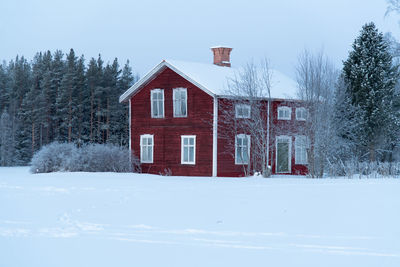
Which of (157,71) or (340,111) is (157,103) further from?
(340,111)

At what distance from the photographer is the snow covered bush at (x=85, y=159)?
28.5m

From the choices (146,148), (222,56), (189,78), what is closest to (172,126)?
(146,148)

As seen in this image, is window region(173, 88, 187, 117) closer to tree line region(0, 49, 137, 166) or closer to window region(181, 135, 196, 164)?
window region(181, 135, 196, 164)

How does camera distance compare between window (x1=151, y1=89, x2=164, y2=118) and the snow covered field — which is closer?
the snow covered field

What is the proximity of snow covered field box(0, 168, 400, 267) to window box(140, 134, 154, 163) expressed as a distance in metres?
9.98

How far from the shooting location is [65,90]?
51.9 meters

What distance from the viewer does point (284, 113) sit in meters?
29.3

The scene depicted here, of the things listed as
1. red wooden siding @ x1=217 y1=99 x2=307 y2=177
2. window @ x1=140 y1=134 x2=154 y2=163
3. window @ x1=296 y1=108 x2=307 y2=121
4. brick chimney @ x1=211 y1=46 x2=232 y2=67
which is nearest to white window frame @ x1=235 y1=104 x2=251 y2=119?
red wooden siding @ x1=217 y1=99 x2=307 y2=177

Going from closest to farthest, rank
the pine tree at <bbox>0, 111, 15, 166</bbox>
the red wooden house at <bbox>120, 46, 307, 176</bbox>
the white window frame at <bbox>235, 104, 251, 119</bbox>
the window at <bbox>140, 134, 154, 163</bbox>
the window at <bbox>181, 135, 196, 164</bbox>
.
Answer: the white window frame at <bbox>235, 104, 251, 119</bbox>, the red wooden house at <bbox>120, 46, 307, 176</bbox>, the window at <bbox>181, 135, 196, 164</bbox>, the window at <bbox>140, 134, 154, 163</bbox>, the pine tree at <bbox>0, 111, 15, 166</bbox>

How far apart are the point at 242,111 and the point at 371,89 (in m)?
6.68

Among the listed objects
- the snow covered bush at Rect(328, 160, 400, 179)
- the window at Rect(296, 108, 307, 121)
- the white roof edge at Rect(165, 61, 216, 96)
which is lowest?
the snow covered bush at Rect(328, 160, 400, 179)

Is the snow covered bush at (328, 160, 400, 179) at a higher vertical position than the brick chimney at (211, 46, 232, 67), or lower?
lower

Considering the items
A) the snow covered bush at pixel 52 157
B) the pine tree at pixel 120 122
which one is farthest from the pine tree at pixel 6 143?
the snow covered bush at pixel 52 157

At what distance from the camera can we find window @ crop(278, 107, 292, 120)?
29.2 m
